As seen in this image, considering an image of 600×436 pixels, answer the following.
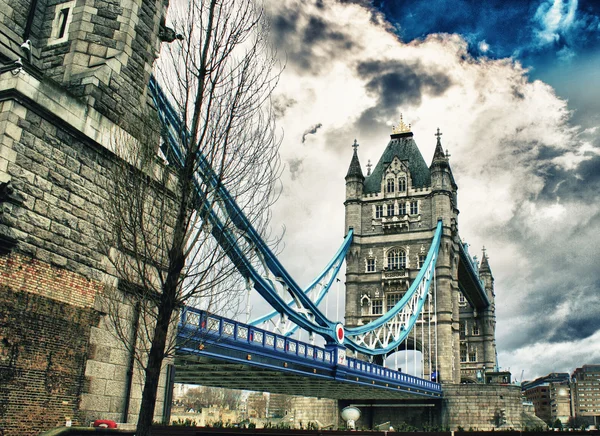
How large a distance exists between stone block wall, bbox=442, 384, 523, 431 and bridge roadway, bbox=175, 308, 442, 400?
6528 millimetres

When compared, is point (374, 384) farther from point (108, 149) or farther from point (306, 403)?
point (108, 149)

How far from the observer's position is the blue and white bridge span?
434 inches

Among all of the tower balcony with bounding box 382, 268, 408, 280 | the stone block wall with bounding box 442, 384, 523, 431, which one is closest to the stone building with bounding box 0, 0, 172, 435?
the stone block wall with bounding box 442, 384, 523, 431

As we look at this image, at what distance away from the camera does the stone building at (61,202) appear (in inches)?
387

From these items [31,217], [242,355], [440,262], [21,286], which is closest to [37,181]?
[31,217]

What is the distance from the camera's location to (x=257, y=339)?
71.0 feet

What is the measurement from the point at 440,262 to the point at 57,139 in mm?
43886

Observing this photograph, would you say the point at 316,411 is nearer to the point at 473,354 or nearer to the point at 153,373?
the point at 473,354

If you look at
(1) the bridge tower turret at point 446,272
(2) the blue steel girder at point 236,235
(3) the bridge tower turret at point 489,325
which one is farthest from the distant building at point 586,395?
(2) the blue steel girder at point 236,235

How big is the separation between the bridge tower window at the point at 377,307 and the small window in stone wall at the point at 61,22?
41.5 metres

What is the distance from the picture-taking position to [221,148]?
33.9 ft

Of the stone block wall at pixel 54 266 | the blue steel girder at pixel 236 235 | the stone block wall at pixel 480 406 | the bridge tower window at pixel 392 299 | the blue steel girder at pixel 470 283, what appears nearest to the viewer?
the stone block wall at pixel 54 266

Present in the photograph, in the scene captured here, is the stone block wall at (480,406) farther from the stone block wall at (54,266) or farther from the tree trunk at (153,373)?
the tree trunk at (153,373)

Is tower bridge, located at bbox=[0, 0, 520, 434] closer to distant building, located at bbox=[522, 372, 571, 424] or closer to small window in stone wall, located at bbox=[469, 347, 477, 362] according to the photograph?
small window in stone wall, located at bbox=[469, 347, 477, 362]
